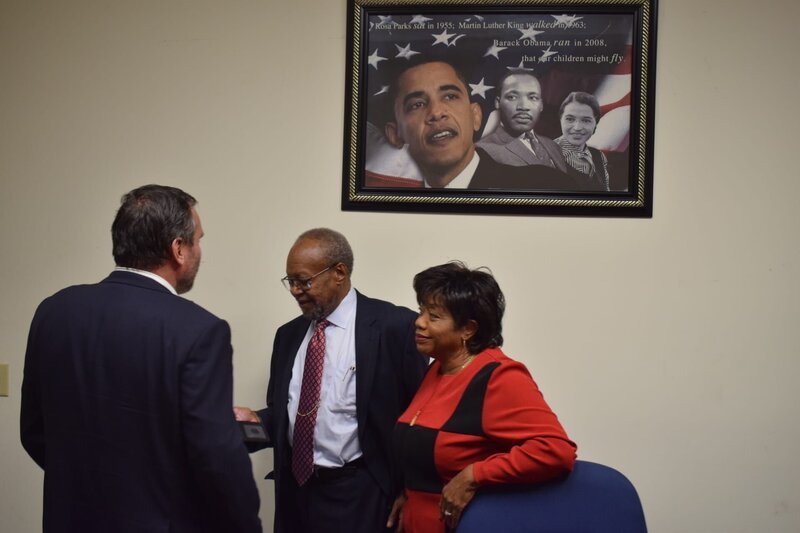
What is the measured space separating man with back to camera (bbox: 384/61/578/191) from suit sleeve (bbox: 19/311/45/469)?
1.46m

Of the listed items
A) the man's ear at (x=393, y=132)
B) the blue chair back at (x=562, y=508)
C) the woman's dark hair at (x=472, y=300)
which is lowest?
the blue chair back at (x=562, y=508)

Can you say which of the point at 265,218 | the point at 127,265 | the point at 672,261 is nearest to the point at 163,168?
the point at 265,218

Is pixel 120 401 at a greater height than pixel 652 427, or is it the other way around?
pixel 120 401

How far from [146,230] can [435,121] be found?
1.34 m

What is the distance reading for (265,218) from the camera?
109 inches

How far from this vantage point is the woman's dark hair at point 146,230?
165 centimetres

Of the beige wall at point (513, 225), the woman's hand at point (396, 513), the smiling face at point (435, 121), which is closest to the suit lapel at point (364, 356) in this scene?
the woman's hand at point (396, 513)

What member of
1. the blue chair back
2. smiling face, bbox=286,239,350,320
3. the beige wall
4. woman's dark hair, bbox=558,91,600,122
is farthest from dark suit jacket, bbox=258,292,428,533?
woman's dark hair, bbox=558,91,600,122

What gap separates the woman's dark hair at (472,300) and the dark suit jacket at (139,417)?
675mm

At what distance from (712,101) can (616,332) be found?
2.89 ft

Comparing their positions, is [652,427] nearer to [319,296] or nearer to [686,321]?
[686,321]

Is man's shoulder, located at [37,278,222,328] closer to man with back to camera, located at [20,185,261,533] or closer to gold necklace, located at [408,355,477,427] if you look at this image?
man with back to camera, located at [20,185,261,533]

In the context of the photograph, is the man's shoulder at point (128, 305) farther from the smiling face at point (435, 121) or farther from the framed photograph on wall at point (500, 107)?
the smiling face at point (435, 121)

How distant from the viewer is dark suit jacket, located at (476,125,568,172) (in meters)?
2.67
